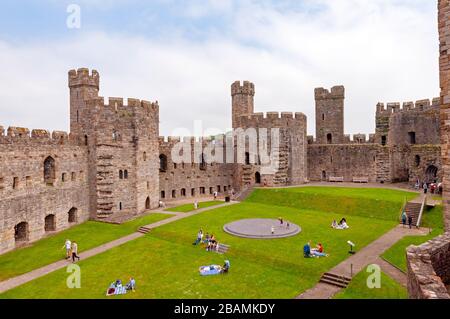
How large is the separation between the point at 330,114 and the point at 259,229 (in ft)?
108

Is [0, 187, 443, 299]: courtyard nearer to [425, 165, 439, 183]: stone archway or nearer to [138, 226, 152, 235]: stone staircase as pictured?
[138, 226, 152, 235]: stone staircase

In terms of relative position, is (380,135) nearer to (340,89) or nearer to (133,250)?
(340,89)

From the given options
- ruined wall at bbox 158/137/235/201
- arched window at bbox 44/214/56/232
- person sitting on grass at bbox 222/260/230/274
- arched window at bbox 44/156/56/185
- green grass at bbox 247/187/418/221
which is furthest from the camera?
A: ruined wall at bbox 158/137/235/201

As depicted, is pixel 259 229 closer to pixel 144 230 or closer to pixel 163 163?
pixel 144 230

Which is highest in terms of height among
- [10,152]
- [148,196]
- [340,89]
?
[340,89]

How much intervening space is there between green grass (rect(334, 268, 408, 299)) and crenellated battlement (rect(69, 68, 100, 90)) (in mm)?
32062

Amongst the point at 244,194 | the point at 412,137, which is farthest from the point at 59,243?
the point at 412,137

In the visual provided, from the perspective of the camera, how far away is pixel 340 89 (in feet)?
171

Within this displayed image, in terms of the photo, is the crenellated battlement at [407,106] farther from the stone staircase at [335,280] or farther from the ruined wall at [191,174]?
the stone staircase at [335,280]

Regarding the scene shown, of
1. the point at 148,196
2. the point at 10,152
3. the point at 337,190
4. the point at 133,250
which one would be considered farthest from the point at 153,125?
the point at 337,190

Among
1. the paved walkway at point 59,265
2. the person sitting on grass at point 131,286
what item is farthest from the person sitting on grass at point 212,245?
the paved walkway at point 59,265

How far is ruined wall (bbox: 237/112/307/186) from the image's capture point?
45.1 m

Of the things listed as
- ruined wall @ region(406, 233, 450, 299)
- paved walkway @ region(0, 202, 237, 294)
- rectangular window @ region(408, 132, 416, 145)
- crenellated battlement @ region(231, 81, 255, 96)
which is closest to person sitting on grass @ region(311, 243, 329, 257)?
ruined wall @ region(406, 233, 450, 299)
